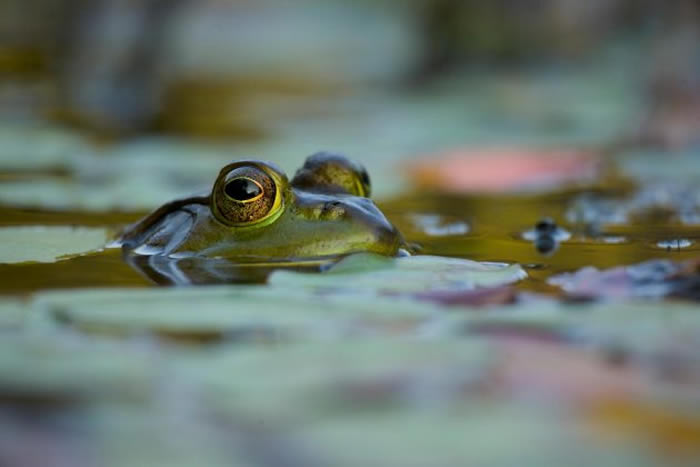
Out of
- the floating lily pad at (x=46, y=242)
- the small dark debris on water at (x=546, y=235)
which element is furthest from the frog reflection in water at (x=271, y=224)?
the small dark debris on water at (x=546, y=235)

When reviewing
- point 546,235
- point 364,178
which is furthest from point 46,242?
point 546,235

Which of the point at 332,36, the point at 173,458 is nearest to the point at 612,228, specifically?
the point at 173,458

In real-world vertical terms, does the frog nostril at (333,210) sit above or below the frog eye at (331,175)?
below

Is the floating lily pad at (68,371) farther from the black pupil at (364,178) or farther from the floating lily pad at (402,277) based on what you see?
the black pupil at (364,178)

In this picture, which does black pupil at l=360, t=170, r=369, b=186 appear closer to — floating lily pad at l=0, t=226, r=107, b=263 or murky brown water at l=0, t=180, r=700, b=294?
murky brown water at l=0, t=180, r=700, b=294

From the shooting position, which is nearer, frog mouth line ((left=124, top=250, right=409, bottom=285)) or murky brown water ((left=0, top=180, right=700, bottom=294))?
frog mouth line ((left=124, top=250, right=409, bottom=285))


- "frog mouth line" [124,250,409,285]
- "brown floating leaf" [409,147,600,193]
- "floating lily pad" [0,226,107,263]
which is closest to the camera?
"frog mouth line" [124,250,409,285]

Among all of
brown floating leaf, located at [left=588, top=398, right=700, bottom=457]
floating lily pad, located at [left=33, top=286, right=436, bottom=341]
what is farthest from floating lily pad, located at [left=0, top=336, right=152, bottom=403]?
brown floating leaf, located at [left=588, top=398, right=700, bottom=457]

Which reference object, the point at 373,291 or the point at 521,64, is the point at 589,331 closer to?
the point at 373,291

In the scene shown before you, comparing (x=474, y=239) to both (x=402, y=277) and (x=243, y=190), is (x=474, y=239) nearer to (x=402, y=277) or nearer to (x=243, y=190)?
(x=243, y=190)

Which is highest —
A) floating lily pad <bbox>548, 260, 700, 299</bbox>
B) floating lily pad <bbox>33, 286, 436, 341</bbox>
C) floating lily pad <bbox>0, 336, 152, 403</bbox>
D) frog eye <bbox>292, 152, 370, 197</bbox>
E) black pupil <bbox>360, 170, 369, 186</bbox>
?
black pupil <bbox>360, 170, 369, 186</bbox>
